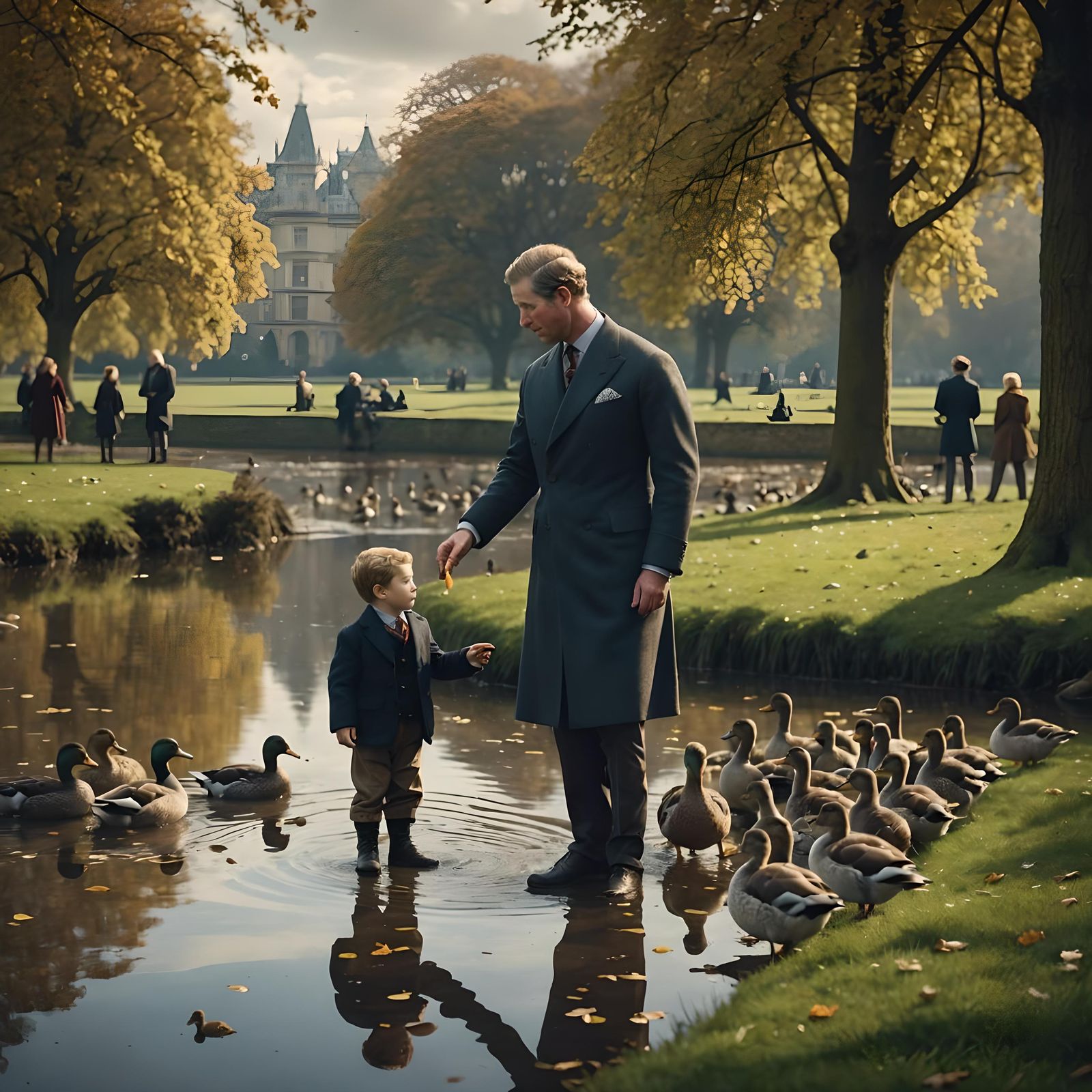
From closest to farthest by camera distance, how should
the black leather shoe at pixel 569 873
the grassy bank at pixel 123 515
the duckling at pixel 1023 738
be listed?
1. the black leather shoe at pixel 569 873
2. the duckling at pixel 1023 738
3. the grassy bank at pixel 123 515

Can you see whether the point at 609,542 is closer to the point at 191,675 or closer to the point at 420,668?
the point at 420,668

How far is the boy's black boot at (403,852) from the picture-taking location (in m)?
7.19

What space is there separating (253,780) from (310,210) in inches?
1754

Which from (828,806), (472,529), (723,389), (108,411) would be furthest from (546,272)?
(723,389)

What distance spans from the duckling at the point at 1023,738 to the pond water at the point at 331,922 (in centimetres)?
121

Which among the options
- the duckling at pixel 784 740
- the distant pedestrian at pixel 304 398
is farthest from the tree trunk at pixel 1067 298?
the distant pedestrian at pixel 304 398

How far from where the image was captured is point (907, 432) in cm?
4422

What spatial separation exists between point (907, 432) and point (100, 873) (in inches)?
1530

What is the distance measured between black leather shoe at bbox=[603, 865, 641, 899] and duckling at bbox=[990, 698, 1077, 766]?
3165 millimetres

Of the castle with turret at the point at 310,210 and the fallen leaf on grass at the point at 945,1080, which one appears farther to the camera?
the castle with turret at the point at 310,210

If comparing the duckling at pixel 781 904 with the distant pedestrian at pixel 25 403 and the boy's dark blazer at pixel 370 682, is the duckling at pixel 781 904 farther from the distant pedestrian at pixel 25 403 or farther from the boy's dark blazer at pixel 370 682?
the distant pedestrian at pixel 25 403

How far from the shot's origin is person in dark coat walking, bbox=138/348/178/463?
2834 centimetres

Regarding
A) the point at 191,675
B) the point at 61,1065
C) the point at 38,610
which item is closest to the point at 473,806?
the point at 61,1065

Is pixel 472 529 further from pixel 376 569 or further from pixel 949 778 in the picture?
pixel 949 778
